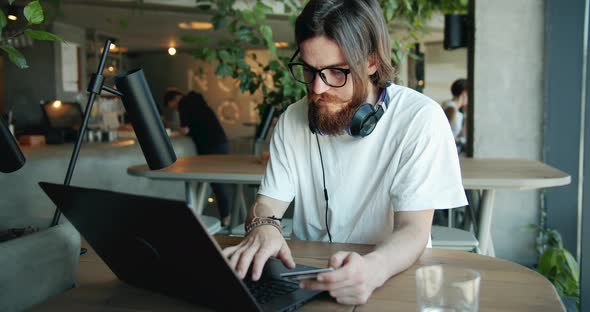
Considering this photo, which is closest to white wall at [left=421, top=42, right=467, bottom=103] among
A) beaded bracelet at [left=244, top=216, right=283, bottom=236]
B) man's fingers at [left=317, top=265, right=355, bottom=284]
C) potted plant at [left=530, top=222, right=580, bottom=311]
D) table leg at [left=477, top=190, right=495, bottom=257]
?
potted plant at [left=530, top=222, right=580, bottom=311]

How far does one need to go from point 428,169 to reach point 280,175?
1.37ft

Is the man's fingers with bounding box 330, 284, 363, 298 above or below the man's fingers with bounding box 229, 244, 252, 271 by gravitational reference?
below

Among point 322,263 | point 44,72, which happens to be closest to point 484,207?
point 322,263

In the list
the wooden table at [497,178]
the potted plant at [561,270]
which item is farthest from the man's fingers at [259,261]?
the potted plant at [561,270]

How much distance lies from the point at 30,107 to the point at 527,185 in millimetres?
8571

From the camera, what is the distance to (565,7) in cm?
397

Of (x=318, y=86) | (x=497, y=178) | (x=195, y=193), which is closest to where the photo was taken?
(x=318, y=86)

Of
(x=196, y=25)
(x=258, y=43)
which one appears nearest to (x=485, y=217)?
(x=258, y=43)

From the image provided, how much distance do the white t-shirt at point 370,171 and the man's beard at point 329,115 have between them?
0.23ft

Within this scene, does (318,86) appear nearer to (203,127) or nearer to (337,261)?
(337,261)

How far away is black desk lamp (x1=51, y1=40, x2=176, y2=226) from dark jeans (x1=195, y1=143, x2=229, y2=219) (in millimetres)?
4656

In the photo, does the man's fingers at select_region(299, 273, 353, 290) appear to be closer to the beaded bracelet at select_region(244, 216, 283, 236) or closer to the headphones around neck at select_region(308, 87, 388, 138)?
the beaded bracelet at select_region(244, 216, 283, 236)

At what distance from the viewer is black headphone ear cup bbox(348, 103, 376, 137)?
1.50 metres

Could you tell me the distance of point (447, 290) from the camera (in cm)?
86
